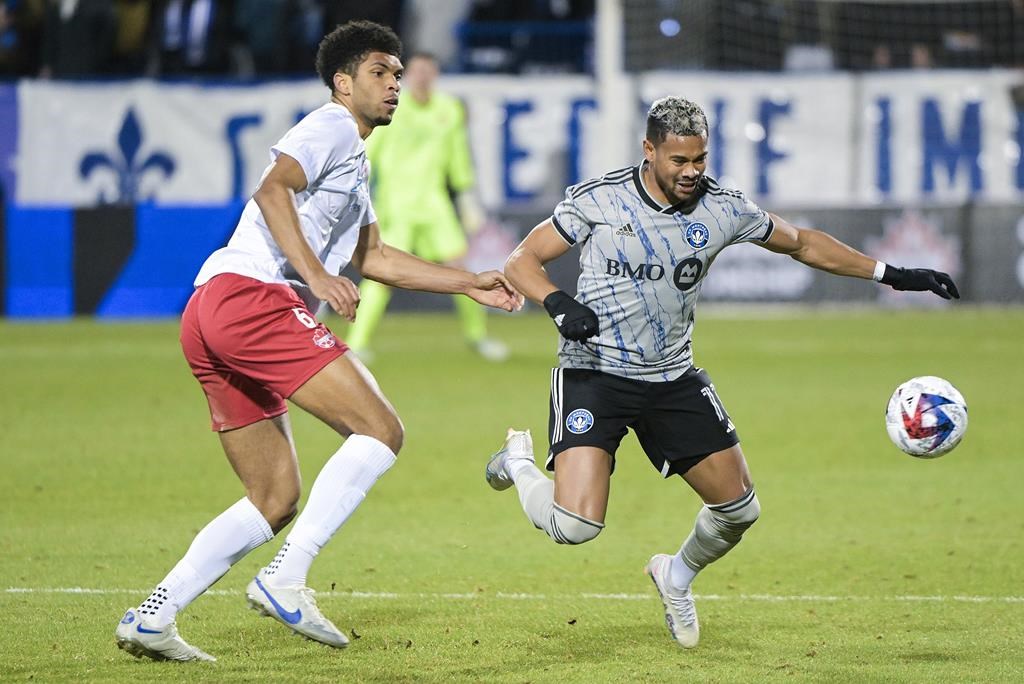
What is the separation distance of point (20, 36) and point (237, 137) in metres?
4.07

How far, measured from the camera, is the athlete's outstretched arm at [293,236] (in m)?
5.11

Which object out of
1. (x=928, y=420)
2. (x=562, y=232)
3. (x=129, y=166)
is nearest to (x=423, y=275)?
(x=562, y=232)

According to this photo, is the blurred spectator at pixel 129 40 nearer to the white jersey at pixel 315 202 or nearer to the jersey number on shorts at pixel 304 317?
the white jersey at pixel 315 202

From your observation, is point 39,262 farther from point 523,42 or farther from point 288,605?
point 288,605

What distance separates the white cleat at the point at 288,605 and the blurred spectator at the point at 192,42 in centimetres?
1924

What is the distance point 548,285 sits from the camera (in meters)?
5.74

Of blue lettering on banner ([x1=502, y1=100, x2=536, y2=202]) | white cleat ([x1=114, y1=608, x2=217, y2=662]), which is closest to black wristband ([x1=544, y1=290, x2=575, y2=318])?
white cleat ([x1=114, y1=608, x2=217, y2=662])

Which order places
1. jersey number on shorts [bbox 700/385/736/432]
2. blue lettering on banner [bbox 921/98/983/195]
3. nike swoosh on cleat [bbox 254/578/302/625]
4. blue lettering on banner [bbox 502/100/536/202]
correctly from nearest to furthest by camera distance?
nike swoosh on cleat [bbox 254/578/302/625] < jersey number on shorts [bbox 700/385/736/432] < blue lettering on banner [bbox 502/100/536/202] < blue lettering on banner [bbox 921/98/983/195]

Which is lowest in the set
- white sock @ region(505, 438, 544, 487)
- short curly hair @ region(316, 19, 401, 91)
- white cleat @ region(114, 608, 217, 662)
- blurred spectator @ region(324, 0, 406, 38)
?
white cleat @ region(114, 608, 217, 662)

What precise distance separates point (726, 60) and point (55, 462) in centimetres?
1547

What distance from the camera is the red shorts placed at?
17.4 feet

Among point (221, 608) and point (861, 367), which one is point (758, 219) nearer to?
point (221, 608)

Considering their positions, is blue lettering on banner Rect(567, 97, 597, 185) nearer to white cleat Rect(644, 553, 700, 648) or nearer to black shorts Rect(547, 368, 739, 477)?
black shorts Rect(547, 368, 739, 477)

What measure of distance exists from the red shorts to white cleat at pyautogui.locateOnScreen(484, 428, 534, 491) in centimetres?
111
